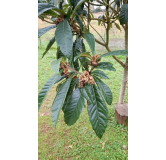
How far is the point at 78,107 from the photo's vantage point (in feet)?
2.17

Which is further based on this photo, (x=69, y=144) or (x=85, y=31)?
(x=69, y=144)

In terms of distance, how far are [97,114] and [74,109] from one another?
120 millimetres

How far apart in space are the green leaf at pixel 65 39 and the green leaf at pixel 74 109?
0.22 metres

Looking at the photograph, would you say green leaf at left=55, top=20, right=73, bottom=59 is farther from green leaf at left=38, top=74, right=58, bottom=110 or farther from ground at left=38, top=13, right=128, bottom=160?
ground at left=38, top=13, right=128, bottom=160

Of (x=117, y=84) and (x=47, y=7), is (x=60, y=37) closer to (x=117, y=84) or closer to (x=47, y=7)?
(x=47, y=7)

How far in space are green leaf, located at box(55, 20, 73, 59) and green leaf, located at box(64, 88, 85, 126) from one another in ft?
0.73

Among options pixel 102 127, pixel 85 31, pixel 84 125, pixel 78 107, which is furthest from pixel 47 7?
pixel 84 125

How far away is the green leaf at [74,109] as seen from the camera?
66 centimetres

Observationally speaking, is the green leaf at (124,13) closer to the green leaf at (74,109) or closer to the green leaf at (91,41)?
the green leaf at (91,41)

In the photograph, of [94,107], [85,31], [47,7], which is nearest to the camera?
[47,7]

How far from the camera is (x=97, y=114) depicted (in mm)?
682

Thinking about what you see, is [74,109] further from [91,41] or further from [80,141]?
[80,141]

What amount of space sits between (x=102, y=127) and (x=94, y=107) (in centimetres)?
10

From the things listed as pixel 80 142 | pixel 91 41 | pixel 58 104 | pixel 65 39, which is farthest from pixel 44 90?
pixel 80 142
